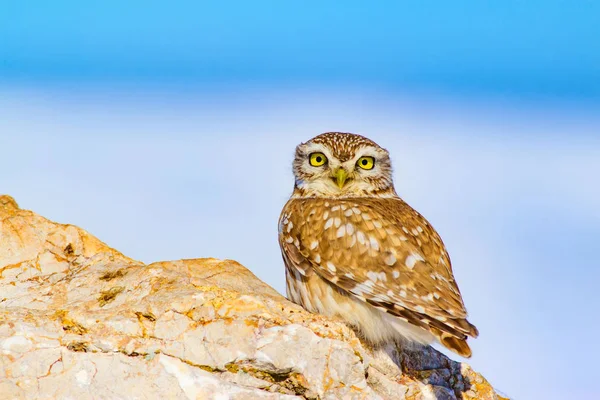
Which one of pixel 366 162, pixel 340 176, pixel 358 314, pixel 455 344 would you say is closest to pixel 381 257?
pixel 358 314

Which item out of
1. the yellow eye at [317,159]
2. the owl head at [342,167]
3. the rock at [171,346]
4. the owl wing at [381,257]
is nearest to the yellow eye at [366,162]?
the owl head at [342,167]

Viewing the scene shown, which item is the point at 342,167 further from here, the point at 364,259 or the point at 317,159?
the point at 364,259

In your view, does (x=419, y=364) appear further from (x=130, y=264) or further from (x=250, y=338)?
(x=130, y=264)

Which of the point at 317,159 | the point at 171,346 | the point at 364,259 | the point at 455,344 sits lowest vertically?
the point at 171,346

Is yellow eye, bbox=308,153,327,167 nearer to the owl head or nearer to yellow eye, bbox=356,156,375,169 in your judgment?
the owl head

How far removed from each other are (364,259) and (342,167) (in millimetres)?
1274

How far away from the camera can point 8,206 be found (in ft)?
20.7

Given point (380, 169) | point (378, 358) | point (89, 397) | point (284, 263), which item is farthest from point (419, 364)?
point (89, 397)

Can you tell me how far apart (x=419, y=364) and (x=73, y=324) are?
2613 millimetres

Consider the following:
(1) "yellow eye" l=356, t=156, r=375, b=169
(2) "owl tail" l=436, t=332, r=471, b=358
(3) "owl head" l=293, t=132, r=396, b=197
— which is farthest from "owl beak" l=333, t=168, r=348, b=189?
(2) "owl tail" l=436, t=332, r=471, b=358

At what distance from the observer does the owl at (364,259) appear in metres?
5.46

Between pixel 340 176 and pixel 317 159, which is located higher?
pixel 317 159

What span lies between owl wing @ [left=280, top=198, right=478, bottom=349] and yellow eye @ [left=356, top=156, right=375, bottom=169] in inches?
16.9

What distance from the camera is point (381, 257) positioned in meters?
5.82
